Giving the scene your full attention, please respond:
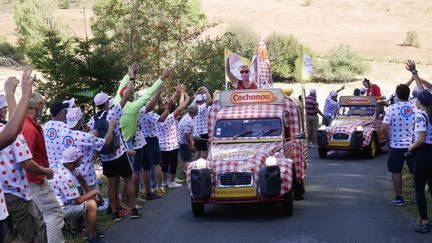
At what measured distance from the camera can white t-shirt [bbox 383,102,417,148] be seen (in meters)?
11.6

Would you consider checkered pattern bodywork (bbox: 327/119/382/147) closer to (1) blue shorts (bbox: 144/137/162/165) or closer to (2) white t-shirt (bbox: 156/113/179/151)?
(2) white t-shirt (bbox: 156/113/179/151)

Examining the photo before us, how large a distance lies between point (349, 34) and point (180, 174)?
57803mm

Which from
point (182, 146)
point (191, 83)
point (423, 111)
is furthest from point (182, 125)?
point (191, 83)

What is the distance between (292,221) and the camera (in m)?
10.5

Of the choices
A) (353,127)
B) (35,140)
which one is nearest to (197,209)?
(35,140)

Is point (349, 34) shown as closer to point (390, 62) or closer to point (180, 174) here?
point (390, 62)

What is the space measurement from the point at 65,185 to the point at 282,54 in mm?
42306

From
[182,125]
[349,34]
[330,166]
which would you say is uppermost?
[349,34]

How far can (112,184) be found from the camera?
427 inches

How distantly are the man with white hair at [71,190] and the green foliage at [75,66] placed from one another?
1027cm

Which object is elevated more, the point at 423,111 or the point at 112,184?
the point at 423,111

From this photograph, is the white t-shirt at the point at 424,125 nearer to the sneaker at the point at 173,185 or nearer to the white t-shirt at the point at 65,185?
the white t-shirt at the point at 65,185

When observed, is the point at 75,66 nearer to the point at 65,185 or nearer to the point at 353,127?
the point at 353,127

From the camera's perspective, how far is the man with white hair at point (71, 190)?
8.73 m
